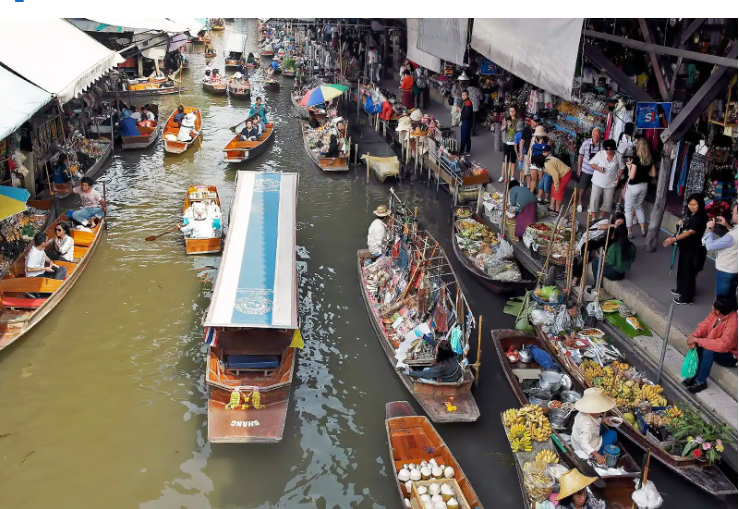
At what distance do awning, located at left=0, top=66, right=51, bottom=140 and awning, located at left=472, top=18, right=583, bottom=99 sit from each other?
919 centimetres

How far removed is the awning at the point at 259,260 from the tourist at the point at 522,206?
14.5ft

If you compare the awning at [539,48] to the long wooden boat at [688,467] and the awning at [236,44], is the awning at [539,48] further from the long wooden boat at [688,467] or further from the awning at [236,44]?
the awning at [236,44]

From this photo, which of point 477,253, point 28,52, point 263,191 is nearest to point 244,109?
point 28,52

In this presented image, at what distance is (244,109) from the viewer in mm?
28641

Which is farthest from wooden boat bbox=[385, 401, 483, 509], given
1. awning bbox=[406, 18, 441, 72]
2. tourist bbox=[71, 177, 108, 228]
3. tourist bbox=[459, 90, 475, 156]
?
awning bbox=[406, 18, 441, 72]

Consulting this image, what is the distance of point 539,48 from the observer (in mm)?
12195

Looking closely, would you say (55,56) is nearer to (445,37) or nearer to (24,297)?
(24,297)

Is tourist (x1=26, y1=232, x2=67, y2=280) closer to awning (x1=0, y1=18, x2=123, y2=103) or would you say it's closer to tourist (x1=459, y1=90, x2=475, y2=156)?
awning (x1=0, y1=18, x2=123, y2=103)

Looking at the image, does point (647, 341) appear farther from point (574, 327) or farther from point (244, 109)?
point (244, 109)

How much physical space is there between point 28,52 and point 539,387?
13.1 meters

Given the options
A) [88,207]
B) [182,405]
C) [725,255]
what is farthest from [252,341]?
[88,207]

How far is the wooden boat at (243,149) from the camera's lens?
2072 centimetres

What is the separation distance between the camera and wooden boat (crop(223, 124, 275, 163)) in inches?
816

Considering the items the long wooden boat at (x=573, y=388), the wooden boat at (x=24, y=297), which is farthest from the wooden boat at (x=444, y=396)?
the wooden boat at (x=24, y=297)
